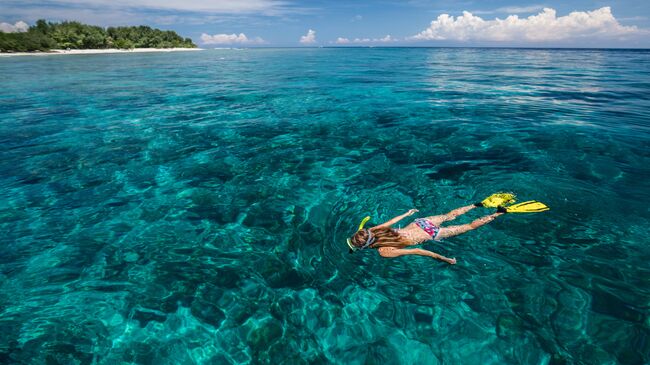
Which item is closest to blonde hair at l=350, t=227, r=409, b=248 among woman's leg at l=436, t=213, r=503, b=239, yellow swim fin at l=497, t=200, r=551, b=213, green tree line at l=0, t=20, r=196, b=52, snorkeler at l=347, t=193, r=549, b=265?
snorkeler at l=347, t=193, r=549, b=265

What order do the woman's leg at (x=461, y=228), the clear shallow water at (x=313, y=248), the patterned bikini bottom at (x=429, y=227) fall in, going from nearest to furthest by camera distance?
the clear shallow water at (x=313, y=248) < the patterned bikini bottom at (x=429, y=227) < the woman's leg at (x=461, y=228)

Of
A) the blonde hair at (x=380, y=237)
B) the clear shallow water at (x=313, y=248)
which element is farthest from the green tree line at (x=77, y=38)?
the blonde hair at (x=380, y=237)

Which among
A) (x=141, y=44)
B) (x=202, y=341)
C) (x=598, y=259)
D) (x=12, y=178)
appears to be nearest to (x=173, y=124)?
(x=12, y=178)

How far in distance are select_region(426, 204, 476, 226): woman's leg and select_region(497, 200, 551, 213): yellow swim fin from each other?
0.81 meters

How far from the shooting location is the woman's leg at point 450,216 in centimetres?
840

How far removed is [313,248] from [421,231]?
106 inches

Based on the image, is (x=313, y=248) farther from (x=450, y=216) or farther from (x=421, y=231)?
(x=450, y=216)

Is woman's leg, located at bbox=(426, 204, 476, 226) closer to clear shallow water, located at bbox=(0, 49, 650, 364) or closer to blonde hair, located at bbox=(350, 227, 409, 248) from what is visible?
clear shallow water, located at bbox=(0, 49, 650, 364)

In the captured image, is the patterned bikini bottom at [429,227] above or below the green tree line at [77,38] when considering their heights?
below

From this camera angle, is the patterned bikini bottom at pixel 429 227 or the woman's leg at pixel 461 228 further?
the woman's leg at pixel 461 228

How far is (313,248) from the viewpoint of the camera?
789cm

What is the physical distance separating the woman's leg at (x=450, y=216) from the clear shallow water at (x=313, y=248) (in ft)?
2.36

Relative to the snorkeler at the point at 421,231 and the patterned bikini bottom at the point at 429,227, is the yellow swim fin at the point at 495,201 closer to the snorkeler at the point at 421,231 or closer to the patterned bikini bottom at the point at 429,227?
the snorkeler at the point at 421,231

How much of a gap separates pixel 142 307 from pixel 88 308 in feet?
3.48
